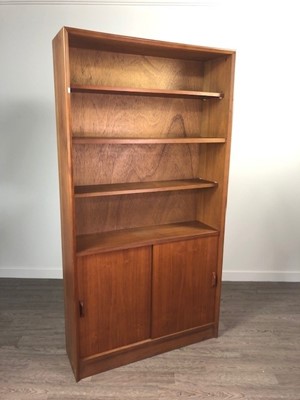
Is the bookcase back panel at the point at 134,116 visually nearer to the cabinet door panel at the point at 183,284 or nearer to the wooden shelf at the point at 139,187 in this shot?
the wooden shelf at the point at 139,187

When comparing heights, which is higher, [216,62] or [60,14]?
[60,14]

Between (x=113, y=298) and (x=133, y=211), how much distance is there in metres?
0.58

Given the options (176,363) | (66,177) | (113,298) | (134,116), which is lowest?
(176,363)

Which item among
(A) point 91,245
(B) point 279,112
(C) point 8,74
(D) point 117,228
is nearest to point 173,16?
(B) point 279,112

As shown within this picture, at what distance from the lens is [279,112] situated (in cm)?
283

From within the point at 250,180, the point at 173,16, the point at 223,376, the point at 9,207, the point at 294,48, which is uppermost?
the point at 173,16

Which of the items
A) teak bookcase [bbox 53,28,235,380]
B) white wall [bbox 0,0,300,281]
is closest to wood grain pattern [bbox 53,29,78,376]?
teak bookcase [bbox 53,28,235,380]

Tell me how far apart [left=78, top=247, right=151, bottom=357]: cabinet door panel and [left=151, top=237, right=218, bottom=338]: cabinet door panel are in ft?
0.23

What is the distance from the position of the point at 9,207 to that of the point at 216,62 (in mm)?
2195

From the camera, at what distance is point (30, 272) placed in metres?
3.08

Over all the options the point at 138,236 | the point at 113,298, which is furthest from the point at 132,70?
the point at 113,298

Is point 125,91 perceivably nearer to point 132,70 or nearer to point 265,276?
point 132,70

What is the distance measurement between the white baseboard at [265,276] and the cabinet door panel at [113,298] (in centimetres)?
145

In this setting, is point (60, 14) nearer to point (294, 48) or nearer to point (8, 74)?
point (8, 74)
